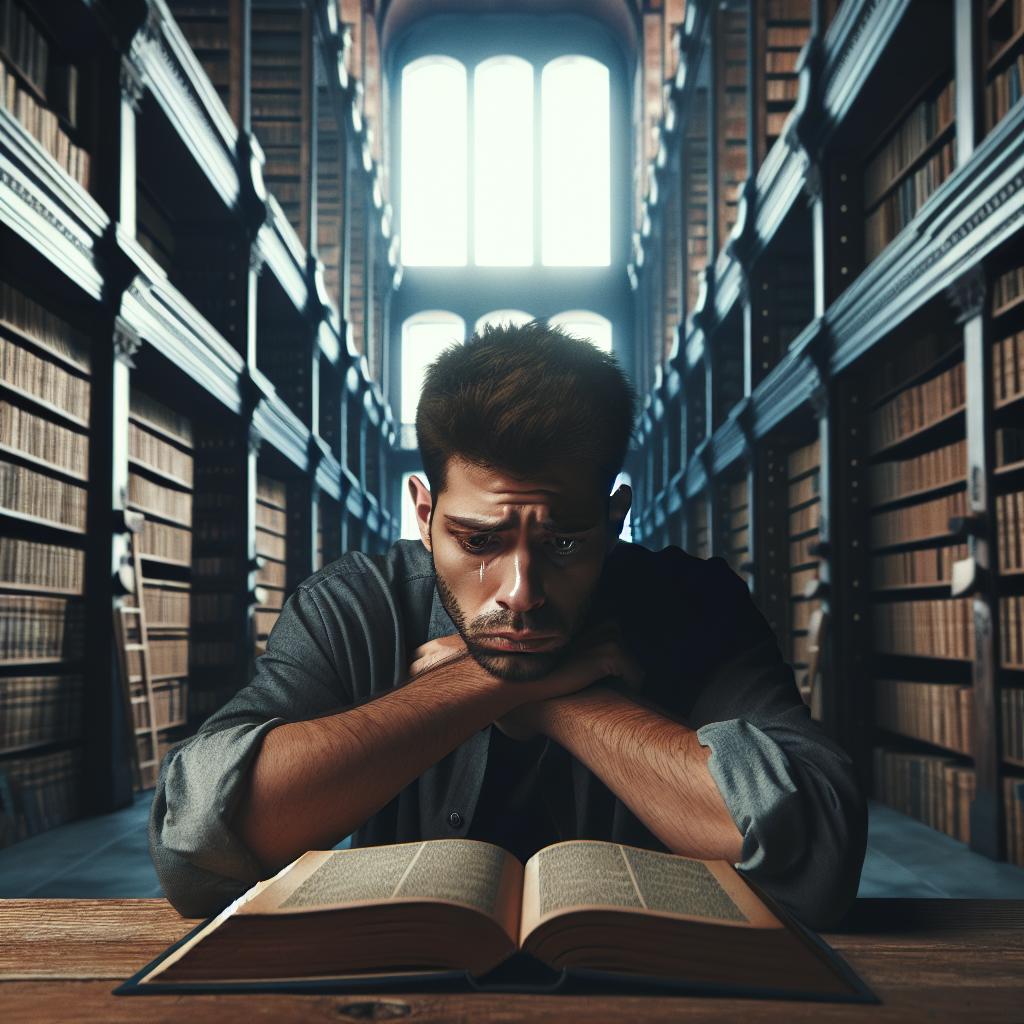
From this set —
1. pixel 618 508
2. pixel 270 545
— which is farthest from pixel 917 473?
pixel 270 545

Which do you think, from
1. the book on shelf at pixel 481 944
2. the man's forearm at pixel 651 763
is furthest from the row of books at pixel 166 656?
the book on shelf at pixel 481 944

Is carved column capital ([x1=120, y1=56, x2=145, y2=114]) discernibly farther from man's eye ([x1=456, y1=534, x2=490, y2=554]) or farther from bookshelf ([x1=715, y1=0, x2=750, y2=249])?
bookshelf ([x1=715, y1=0, x2=750, y2=249])

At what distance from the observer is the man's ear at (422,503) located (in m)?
1.65

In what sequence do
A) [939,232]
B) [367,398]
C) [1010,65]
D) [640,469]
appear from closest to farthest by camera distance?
[1010,65], [939,232], [367,398], [640,469]

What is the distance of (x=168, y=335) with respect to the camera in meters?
5.96

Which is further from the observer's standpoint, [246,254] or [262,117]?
[262,117]

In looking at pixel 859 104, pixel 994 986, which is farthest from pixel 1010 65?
pixel 994 986

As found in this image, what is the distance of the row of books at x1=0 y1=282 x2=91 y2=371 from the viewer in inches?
179

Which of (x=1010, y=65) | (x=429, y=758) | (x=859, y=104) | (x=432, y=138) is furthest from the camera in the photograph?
(x=432, y=138)

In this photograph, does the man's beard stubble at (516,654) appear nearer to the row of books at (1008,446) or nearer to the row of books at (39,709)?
the row of books at (1008,446)

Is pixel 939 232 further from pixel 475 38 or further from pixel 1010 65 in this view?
pixel 475 38

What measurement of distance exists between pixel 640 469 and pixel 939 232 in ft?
39.0

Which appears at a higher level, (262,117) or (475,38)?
(475,38)

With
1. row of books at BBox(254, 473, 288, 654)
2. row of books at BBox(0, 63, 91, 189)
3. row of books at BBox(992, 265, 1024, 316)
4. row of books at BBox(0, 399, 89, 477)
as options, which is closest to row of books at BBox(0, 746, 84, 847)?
row of books at BBox(0, 399, 89, 477)
